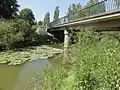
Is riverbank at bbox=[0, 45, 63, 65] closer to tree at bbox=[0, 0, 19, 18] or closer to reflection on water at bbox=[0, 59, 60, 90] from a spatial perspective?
reflection on water at bbox=[0, 59, 60, 90]

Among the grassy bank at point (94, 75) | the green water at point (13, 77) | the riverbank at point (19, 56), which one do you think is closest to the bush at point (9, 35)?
the riverbank at point (19, 56)

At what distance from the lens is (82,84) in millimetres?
5012

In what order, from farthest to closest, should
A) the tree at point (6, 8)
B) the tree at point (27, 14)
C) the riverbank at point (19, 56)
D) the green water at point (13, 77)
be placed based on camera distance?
the tree at point (27, 14)
the tree at point (6, 8)
the riverbank at point (19, 56)
the green water at point (13, 77)

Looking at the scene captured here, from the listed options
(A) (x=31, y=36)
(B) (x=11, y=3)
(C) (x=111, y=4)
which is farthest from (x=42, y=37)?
(C) (x=111, y=4)

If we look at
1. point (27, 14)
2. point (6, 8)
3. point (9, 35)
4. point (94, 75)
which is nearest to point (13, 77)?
point (94, 75)

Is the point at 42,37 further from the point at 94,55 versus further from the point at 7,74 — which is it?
the point at 94,55

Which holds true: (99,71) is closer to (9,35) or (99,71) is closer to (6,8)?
(9,35)

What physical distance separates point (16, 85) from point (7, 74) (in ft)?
8.56

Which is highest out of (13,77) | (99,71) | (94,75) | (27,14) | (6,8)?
(27,14)

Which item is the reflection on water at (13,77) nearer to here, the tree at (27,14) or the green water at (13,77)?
the green water at (13,77)

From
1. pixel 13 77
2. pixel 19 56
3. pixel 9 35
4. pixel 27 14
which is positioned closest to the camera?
pixel 13 77

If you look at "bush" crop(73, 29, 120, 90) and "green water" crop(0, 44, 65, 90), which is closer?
"bush" crop(73, 29, 120, 90)

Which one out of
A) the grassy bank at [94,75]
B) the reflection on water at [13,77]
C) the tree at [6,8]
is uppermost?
the tree at [6,8]

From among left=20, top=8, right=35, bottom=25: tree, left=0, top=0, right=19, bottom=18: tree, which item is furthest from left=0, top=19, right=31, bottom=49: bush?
left=20, top=8, right=35, bottom=25: tree
